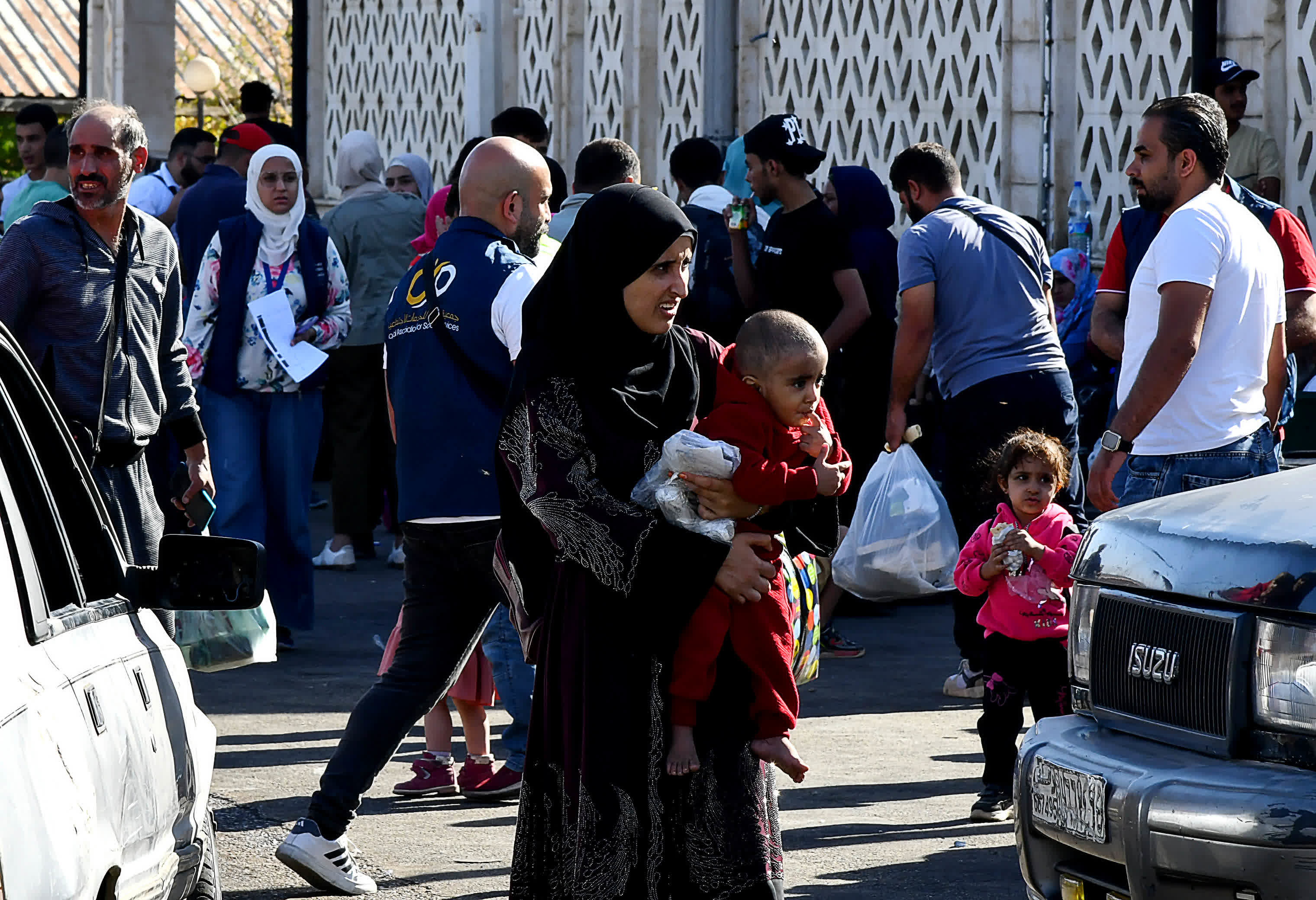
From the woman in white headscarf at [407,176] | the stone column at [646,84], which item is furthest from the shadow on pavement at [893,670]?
the stone column at [646,84]

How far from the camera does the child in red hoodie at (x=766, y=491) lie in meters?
3.90

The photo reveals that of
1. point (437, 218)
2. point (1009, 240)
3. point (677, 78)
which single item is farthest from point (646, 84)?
point (1009, 240)

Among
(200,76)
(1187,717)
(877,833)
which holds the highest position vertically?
(200,76)

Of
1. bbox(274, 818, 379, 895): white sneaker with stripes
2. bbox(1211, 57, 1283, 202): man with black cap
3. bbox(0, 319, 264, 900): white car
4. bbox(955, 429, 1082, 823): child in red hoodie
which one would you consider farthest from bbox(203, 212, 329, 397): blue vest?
bbox(1211, 57, 1283, 202): man with black cap

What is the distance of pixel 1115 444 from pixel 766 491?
7.30ft

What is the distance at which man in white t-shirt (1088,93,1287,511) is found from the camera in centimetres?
563

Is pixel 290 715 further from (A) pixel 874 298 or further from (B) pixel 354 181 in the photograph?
(B) pixel 354 181

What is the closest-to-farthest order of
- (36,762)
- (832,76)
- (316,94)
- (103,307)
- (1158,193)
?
1. (36,762)
2. (103,307)
3. (1158,193)
4. (832,76)
5. (316,94)

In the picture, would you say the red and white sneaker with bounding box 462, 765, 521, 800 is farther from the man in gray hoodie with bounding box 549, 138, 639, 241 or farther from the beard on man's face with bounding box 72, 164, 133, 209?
the man in gray hoodie with bounding box 549, 138, 639, 241

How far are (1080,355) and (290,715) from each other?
522 centimetres

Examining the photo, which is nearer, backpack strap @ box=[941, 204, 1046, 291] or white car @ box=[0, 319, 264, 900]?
white car @ box=[0, 319, 264, 900]

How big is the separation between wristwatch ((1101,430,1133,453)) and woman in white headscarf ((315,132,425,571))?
596cm

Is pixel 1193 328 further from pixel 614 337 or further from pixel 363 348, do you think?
pixel 363 348

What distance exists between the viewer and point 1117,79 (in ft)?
35.7
